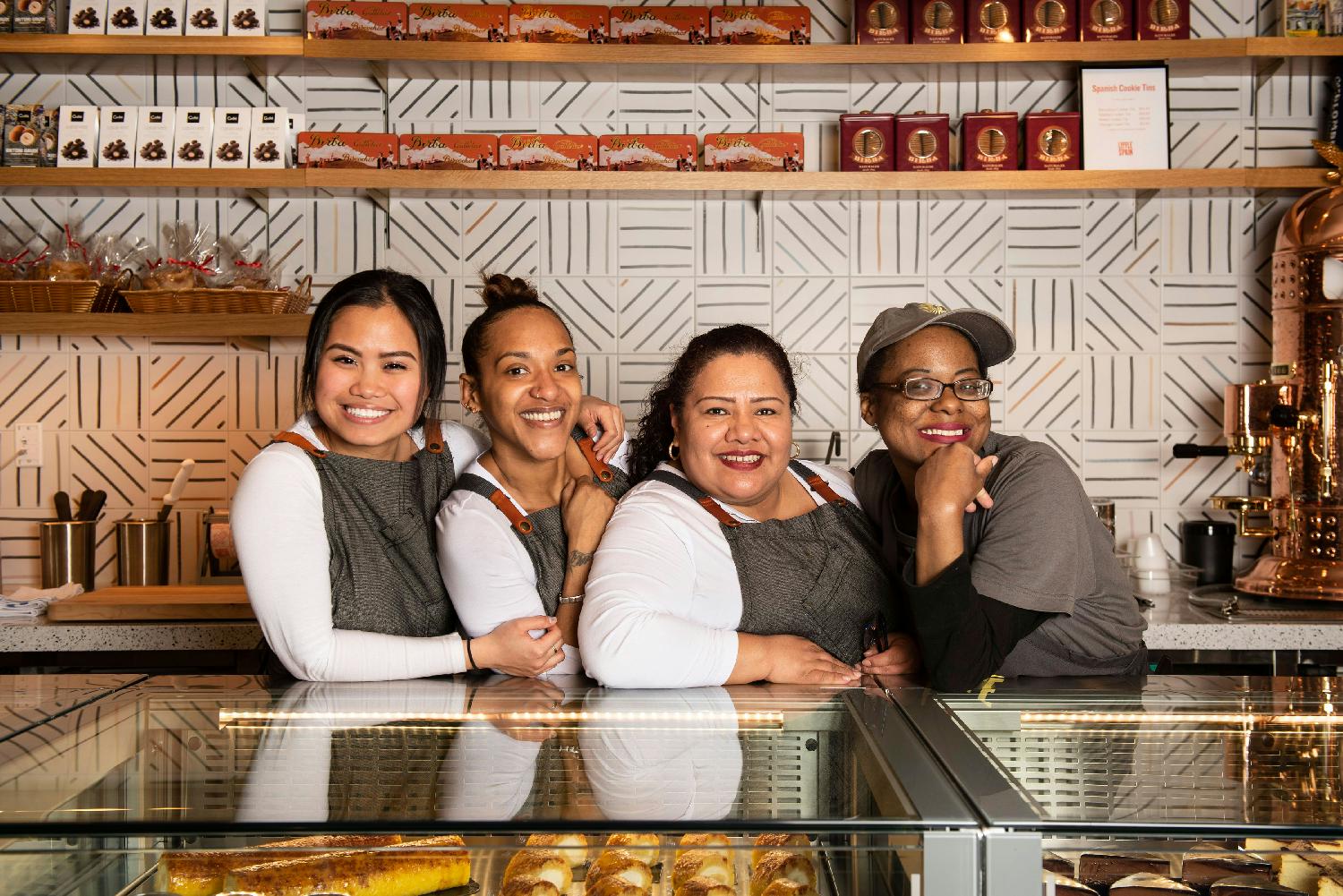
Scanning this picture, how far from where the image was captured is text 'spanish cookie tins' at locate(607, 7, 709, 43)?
320cm

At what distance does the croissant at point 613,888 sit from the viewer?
46.0 inches

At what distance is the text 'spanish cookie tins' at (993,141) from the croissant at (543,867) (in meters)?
2.56

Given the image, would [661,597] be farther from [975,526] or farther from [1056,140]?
[1056,140]

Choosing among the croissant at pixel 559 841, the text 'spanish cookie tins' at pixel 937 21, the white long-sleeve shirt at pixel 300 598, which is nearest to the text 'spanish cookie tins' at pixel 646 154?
the text 'spanish cookie tins' at pixel 937 21

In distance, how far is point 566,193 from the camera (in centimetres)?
338

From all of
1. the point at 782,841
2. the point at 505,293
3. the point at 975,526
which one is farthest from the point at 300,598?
the point at 975,526

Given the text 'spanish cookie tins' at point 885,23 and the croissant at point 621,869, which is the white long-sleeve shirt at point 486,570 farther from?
the text 'spanish cookie tins' at point 885,23

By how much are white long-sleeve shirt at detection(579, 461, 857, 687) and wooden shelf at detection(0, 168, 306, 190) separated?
5.90ft

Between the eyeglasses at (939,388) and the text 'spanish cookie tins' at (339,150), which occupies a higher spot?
the text 'spanish cookie tins' at (339,150)

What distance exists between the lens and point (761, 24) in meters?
A: 3.19

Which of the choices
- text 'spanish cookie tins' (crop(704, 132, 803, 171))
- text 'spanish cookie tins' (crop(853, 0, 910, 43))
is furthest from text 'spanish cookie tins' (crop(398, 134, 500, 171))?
text 'spanish cookie tins' (crop(853, 0, 910, 43))

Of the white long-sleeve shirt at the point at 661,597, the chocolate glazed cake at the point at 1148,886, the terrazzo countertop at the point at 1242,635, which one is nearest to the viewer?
the chocolate glazed cake at the point at 1148,886

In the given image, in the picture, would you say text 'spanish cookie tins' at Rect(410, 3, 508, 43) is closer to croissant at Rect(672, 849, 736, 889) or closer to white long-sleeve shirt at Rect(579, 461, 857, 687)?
white long-sleeve shirt at Rect(579, 461, 857, 687)

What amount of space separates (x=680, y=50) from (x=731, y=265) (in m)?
0.63
